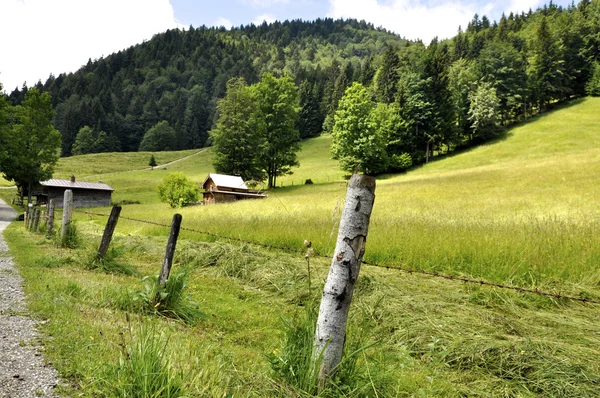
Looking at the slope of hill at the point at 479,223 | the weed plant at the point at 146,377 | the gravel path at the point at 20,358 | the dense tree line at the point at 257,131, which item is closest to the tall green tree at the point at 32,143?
the dense tree line at the point at 257,131

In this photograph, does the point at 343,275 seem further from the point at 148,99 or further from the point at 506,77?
the point at 148,99

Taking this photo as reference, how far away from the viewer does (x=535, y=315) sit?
5527mm

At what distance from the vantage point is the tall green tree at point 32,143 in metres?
40.2

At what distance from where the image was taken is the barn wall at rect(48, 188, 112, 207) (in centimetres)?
5241

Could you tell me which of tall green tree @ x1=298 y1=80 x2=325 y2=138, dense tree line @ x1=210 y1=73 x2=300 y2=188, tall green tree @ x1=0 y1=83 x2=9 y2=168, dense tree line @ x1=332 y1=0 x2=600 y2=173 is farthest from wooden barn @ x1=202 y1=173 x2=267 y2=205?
tall green tree @ x1=298 y1=80 x2=325 y2=138

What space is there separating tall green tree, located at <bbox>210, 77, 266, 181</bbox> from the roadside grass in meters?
40.9

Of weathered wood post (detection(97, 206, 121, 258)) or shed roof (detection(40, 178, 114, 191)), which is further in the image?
shed roof (detection(40, 178, 114, 191))

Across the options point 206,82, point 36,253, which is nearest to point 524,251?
point 36,253

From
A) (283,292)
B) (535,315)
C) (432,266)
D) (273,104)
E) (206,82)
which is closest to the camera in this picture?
(535,315)

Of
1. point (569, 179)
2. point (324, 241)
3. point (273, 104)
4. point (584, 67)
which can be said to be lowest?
point (324, 241)

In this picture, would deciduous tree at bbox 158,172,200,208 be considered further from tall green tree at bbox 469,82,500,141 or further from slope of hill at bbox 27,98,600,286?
tall green tree at bbox 469,82,500,141

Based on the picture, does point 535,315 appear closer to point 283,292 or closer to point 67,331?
point 283,292

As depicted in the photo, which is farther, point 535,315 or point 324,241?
point 324,241

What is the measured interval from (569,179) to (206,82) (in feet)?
616
